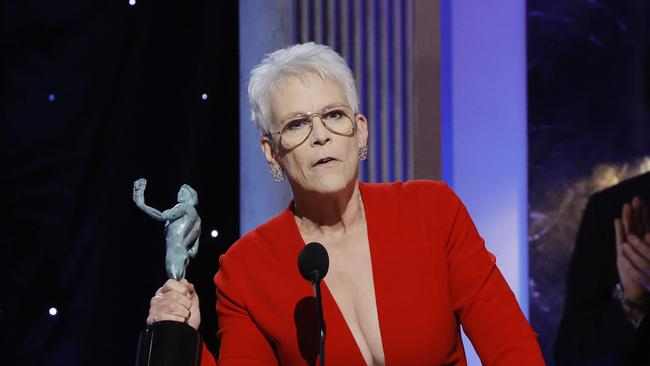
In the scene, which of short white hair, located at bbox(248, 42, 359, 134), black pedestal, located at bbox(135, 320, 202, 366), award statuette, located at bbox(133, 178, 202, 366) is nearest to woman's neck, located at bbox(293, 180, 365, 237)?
short white hair, located at bbox(248, 42, 359, 134)

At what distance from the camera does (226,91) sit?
3170 mm

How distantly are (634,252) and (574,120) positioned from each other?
0.58 m

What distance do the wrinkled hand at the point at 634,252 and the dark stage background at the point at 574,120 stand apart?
0.16m

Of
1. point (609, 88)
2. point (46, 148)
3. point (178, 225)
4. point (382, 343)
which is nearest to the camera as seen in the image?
point (178, 225)

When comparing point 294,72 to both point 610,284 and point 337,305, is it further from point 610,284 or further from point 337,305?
point 610,284

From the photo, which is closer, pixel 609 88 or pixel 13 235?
pixel 13 235

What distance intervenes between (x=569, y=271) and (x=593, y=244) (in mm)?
147

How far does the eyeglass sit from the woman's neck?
162 millimetres

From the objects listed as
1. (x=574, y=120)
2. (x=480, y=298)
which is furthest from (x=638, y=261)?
(x=480, y=298)

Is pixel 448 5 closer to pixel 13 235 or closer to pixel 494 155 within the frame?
pixel 494 155

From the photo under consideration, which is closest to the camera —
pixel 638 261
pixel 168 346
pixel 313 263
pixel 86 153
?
pixel 313 263

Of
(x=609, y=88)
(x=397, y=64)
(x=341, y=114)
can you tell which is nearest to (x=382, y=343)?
(x=341, y=114)

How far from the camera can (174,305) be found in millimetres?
1871

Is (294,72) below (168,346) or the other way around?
the other way around
